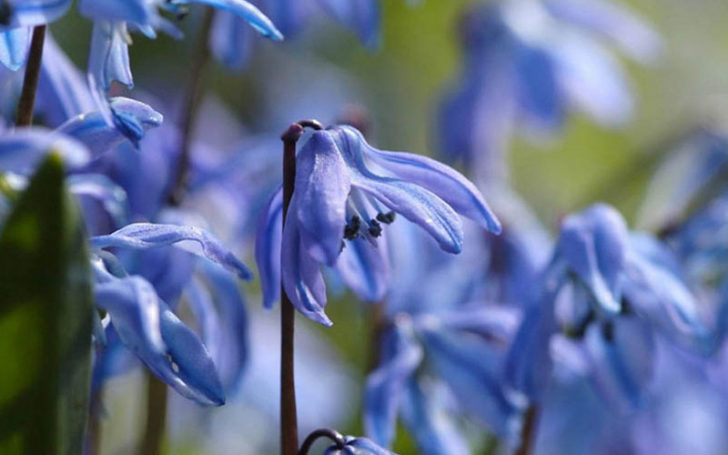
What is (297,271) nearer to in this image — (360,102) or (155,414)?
(155,414)

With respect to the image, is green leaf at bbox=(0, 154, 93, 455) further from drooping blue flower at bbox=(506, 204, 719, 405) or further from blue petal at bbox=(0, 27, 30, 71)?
drooping blue flower at bbox=(506, 204, 719, 405)

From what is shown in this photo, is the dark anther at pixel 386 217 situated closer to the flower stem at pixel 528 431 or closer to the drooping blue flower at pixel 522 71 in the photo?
the flower stem at pixel 528 431

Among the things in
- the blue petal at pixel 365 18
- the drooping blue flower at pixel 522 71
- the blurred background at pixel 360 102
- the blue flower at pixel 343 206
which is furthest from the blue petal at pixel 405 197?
the blurred background at pixel 360 102

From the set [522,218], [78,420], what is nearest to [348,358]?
[522,218]

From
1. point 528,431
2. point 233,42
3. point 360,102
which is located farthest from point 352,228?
point 360,102

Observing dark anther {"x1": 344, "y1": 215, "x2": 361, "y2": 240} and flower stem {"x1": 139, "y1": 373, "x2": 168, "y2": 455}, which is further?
flower stem {"x1": 139, "y1": 373, "x2": 168, "y2": 455}

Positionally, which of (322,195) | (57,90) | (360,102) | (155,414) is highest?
(322,195)

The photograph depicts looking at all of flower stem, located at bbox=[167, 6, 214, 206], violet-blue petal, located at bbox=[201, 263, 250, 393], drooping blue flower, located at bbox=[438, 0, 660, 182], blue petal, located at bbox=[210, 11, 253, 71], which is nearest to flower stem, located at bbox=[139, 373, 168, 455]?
violet-blue petal, located at bbox=[201, 263, 250, 393]
